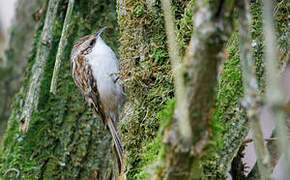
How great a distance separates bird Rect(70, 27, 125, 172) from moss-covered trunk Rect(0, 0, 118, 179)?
0.12 metres

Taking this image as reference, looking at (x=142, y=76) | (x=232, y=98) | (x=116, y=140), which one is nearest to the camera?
(x=232, y=98)

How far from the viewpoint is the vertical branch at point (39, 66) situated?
3375 mm

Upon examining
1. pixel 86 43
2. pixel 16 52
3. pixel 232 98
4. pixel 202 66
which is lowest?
pixel 202 66

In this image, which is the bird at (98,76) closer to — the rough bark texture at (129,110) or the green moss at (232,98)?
the rough bark texture at (129,110)

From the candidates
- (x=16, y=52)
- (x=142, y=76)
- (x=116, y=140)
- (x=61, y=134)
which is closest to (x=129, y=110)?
(x=142, y=76)

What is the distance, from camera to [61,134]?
352 cm

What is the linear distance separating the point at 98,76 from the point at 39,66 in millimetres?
450

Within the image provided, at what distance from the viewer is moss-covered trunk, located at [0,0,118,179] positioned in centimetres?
346

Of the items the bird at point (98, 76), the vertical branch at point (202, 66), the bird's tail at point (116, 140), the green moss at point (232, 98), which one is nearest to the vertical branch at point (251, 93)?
the vertical branch at point (202, 66)

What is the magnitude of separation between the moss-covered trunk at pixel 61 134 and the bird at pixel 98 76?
121mm

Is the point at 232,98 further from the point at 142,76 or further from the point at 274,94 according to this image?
the point at 274,94

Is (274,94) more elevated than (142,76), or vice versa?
(142,76)

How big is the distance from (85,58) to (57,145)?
0.69m

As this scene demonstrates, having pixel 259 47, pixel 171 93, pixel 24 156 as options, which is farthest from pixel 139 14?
pixel 24 156
